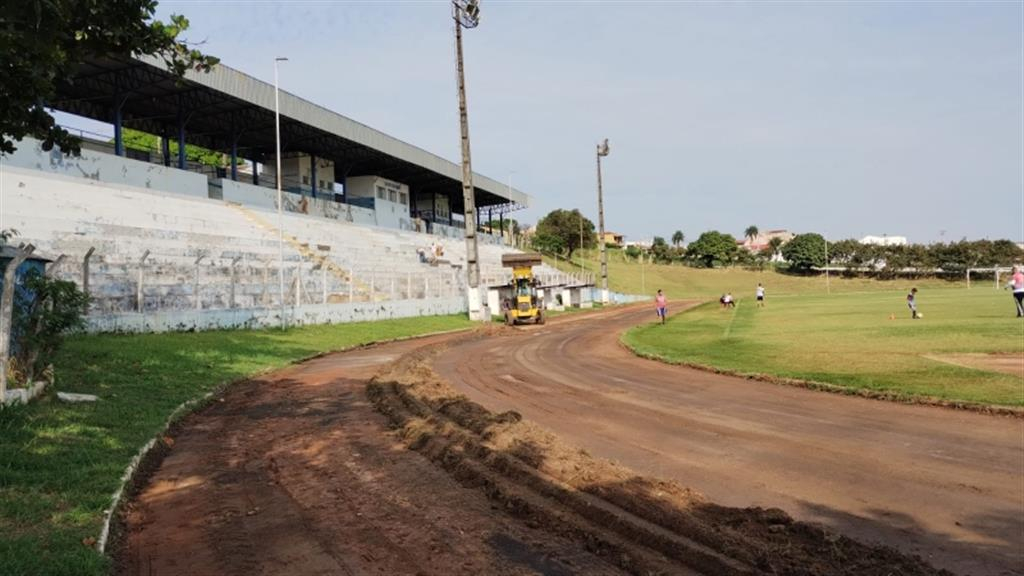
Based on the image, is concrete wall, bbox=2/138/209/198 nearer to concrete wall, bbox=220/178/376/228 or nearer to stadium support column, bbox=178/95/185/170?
concrete wall, bbox=220/178/376/228

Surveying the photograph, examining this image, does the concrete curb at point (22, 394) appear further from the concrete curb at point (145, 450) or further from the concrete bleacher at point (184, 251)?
the concrete bleacher at point (184, 251)

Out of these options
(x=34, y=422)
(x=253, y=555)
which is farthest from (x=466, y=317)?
(x=253, y=555)

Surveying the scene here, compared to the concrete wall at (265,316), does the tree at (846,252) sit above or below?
above

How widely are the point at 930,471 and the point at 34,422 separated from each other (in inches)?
408

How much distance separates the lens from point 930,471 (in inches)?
272

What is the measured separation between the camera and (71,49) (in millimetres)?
7035

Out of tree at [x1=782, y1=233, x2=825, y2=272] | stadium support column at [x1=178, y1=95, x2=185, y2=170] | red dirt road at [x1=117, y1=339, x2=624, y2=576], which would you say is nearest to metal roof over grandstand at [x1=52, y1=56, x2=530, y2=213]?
stadium support column at [x1=178, y1=95, x2=185, y2=170]

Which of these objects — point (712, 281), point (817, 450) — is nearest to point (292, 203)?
point (817, 450)

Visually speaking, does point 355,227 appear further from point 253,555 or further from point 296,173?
point 253,555

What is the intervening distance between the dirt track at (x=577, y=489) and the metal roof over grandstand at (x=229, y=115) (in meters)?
22.9

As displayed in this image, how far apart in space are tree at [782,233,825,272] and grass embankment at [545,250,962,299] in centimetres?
412

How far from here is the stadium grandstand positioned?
21641 millimetres

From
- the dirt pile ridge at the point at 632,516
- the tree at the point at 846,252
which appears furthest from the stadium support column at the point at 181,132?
the tree at the point at 846,252

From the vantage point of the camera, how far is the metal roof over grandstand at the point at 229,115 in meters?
33.4
